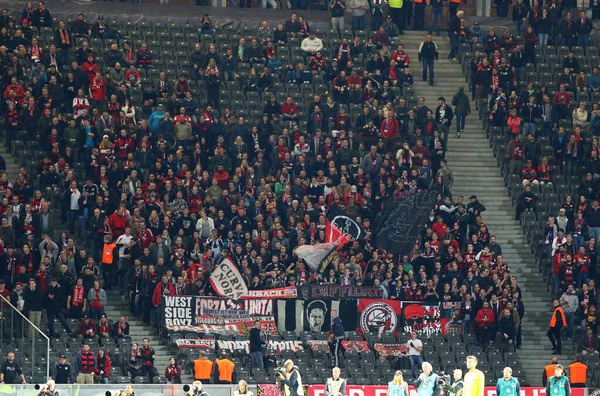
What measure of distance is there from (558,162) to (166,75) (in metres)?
11.6

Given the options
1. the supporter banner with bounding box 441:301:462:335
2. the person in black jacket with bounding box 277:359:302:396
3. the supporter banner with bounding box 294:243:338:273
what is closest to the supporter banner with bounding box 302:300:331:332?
the supporter banner with bounding box 294:243:338:273

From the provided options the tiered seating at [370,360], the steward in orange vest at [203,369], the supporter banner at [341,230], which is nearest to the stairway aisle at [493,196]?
the tiered seating at [370,360]

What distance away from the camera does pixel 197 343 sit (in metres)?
37.4

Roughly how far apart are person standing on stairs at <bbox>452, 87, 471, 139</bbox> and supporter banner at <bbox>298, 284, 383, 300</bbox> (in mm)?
9502

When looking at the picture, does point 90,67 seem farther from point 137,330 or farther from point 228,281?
point 137,330

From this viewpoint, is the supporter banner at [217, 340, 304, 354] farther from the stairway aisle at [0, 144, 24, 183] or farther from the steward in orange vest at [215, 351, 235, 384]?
the stairway aisle at [0, 144, 24, 183]

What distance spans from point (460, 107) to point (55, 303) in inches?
596

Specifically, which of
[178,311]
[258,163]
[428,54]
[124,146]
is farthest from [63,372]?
[428,54]

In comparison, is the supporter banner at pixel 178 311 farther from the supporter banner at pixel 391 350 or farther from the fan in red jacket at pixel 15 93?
the fan in red jacket at pixel 15 93

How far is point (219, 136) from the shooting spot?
43281 mm

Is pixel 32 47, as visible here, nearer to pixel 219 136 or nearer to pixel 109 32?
pixel 109 32

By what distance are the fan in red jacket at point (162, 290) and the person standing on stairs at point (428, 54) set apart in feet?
46.9

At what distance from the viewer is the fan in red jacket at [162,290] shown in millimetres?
38281

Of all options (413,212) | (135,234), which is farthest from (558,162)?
(135,234)
